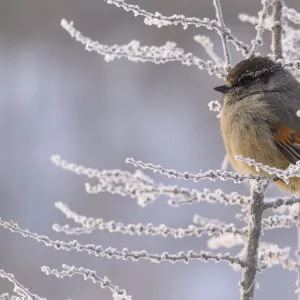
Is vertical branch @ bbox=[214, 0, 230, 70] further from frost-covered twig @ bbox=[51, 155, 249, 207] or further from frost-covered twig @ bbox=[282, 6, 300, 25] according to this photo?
frost-covered twig @ bbox=[51, 155, 249, 207]

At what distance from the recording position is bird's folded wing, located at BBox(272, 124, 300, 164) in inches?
109

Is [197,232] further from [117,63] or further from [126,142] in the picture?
[117,63]

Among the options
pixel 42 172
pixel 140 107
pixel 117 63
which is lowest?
pixel 42 172

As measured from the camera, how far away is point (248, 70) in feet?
9.32

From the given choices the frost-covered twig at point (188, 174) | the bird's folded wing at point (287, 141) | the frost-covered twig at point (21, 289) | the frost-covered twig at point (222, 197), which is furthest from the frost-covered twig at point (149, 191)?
the frost-covered twig at point (21, 289)

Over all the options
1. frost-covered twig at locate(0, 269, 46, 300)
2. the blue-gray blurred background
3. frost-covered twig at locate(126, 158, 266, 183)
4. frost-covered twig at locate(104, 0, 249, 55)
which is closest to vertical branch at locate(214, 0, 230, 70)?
frost-covered twig at locate(104, 0, 249, 55)

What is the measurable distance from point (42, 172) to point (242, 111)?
6584mm

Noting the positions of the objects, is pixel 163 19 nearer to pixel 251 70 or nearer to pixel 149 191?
pixel 149 191

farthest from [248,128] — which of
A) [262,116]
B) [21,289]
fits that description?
[21,289]

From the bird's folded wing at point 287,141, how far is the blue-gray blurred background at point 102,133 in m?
→ 4.53

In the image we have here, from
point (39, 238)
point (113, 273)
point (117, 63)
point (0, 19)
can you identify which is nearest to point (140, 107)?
point (117, 63)

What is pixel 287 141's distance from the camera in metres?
2.78

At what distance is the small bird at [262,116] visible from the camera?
2.78m

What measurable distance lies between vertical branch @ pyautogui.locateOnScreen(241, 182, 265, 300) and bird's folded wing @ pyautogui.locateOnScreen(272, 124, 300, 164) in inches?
18.7
